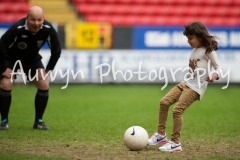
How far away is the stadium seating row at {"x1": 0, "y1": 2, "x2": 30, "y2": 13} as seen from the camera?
21.5 meters

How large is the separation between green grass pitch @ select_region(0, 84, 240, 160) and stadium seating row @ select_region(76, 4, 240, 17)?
640 cm

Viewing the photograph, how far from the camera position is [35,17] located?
7910mm

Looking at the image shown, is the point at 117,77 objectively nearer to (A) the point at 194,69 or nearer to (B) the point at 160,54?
(B) the point at 160,54

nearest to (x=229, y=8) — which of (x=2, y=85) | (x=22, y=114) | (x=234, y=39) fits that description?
(x=234, y=39)

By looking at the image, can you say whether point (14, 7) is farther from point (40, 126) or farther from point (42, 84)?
point (40, 126)

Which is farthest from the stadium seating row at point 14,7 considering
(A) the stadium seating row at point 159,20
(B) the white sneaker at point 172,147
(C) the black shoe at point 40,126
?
(B) the white sneaker at point 172,147

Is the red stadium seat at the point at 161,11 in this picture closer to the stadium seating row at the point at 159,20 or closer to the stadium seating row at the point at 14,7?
the stadium seating row at the point at 159,20

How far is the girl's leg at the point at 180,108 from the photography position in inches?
258

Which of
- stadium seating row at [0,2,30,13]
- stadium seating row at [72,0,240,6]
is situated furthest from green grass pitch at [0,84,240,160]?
stadium seating row at [72,0,240,6]

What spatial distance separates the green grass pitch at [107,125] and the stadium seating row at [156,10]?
6.40m

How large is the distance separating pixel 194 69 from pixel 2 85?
3.63m

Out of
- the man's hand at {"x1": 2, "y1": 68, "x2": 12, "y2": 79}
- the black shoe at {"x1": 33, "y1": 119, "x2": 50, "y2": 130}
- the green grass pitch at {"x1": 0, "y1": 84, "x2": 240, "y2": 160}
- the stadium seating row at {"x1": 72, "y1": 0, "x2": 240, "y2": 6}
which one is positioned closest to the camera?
the green grass pitch at {"x1": 0, "y1": 84, "x2": 240, "y2": 160}

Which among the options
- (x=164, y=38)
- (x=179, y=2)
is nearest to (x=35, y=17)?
(x=164, y=38)

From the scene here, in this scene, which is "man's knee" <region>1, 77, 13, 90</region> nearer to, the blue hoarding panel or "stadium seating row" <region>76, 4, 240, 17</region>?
the blue hoarding panel
